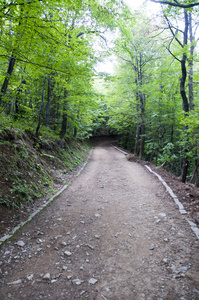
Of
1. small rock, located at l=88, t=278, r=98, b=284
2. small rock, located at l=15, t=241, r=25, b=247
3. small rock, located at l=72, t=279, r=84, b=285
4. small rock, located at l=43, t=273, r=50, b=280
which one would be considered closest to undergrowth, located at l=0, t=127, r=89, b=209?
small rock, located at l=15, t=241, r=25, b=247

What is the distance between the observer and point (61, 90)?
11.3m

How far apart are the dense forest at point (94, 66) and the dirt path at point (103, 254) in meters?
3.26

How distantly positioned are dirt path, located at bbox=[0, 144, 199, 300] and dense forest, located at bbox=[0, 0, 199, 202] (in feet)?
10.7

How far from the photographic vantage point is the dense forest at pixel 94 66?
4.45 meters

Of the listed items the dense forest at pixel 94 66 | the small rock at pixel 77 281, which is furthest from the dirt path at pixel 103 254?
the dense forest at pixel 94 66

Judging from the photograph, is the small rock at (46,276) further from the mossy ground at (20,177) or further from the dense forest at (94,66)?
the dense forest at (94,66)

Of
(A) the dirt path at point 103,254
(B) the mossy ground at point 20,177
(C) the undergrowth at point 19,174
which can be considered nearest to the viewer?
(A) the dirt path at point 103,254

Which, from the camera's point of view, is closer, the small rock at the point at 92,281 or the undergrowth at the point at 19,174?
the small rock at the point at 92,281

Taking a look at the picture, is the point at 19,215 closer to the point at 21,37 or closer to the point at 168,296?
the point at 168,296

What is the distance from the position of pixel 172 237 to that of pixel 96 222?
1906 mm

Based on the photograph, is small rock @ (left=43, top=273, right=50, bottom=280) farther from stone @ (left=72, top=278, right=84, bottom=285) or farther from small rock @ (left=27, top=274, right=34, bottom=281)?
stone @ (left=72, top=278, right=84, bottom=285)

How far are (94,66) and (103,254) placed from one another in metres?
9.47

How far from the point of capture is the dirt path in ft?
8.13

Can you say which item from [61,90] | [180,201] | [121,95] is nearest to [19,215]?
[180,201]
